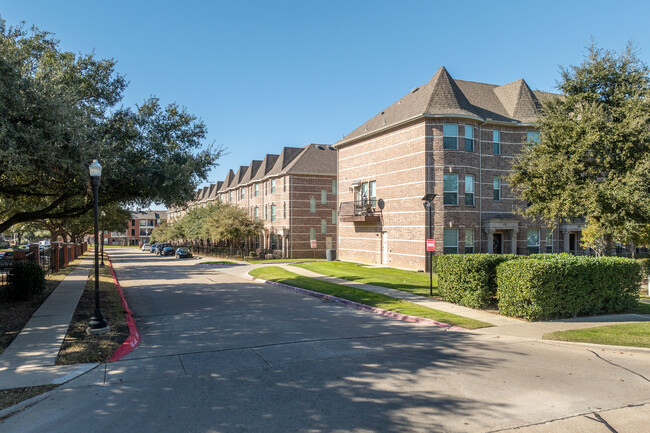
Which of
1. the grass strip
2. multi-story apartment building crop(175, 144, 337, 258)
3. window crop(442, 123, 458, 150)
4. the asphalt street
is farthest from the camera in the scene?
multi-story apartment building crop(175, 144, 337, 258)

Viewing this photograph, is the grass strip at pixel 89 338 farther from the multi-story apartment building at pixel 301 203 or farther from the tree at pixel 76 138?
the multi-story apartment building at pixel 301 203

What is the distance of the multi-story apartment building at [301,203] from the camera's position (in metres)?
45.1

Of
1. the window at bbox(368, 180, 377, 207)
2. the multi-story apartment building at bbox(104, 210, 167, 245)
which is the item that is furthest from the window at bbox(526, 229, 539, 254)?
the multi-story apartment building at bbox(104, 210, 167, 245)

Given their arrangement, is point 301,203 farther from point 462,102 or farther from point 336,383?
point 336,383

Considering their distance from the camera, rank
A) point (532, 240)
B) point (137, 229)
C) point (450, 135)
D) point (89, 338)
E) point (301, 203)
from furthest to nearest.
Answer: point (137, 229) < point (301, 203) < point (532, 240) < point (450, 135) < point (89, 338)

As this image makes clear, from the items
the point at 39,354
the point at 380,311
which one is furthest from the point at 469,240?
the point at 39,354

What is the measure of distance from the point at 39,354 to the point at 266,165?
44947mm

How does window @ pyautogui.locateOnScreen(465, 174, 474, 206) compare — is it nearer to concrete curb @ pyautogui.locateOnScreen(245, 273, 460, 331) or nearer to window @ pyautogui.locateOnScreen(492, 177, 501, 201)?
window @ pyautogui.locateOnScreen(492, 177, 501, 201)

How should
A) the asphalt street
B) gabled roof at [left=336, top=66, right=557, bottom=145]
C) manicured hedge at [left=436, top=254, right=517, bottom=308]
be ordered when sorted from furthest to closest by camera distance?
gabled roof at [left=336, top=66, right=557, bottom=145]
manicured hedge at [left=436, top=254, right=517, bottom=308]
the asphalt street

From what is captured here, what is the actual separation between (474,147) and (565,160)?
882 centimetres

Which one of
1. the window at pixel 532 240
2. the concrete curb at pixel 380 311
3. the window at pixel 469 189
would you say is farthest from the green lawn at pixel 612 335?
the window at pixel 532 240

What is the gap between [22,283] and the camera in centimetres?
1415

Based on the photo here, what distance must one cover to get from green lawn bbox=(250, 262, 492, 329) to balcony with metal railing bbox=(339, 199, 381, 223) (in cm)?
807

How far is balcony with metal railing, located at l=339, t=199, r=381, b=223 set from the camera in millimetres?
30283
